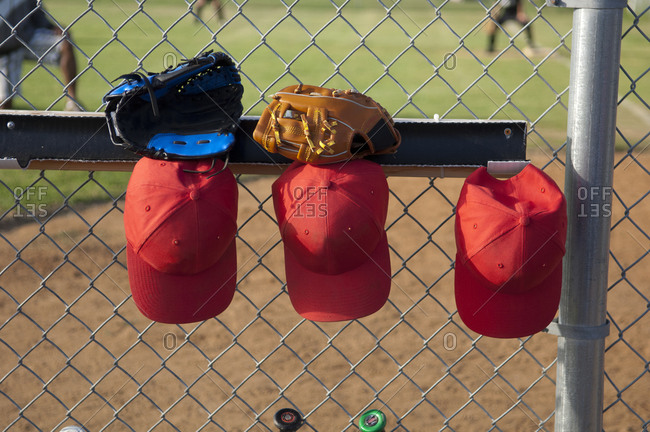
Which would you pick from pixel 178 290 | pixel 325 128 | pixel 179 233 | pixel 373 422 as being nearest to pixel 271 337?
pixel 373 422

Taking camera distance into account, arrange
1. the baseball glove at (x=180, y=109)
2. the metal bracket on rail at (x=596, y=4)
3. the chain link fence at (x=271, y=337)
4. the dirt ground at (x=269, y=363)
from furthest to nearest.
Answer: the dirt ground at (x=269, y=363) → the chain link fence at (x=271, y=337) → the baseball glove at (x=180, y=109) → the metal bracket on rail at (x=596, y=4)

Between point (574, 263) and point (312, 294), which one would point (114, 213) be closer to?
point (312, 294)

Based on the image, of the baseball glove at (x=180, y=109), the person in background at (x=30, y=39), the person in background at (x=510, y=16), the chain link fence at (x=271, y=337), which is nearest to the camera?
the baseball glove at (x=180, y=109)

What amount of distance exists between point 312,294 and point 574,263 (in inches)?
24.3

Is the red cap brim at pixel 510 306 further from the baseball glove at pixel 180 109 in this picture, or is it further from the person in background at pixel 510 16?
the person in background at pixel 510 16

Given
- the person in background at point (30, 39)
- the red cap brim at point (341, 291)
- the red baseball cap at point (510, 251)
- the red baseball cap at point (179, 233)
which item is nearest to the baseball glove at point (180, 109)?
the red baseball cap at point (179, 233)

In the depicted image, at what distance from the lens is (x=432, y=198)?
4609mm

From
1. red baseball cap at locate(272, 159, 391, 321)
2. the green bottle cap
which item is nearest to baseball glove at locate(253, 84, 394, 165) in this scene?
red baseball cap at locate(272, 159, 391, 321)

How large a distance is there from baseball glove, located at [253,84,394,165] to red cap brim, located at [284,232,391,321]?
0.25 m

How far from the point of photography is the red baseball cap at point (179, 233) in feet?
4.98

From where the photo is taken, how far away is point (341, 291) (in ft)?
5.35

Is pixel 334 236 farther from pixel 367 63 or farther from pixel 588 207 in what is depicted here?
pixel 367 63

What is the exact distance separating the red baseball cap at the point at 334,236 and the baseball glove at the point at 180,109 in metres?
0.21

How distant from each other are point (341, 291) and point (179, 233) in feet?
1.33
